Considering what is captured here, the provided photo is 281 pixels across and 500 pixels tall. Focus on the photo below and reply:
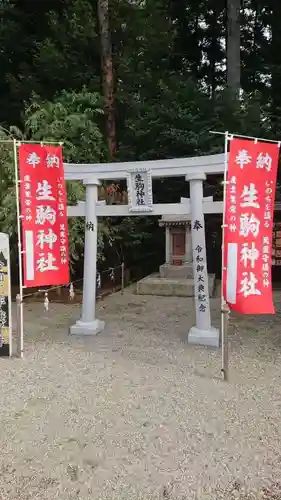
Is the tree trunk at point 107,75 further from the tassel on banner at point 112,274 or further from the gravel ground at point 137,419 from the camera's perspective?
the gravel ground at point 137,419

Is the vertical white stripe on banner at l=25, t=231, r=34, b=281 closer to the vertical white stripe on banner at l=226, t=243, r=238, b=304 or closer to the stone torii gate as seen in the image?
the stone torii gate

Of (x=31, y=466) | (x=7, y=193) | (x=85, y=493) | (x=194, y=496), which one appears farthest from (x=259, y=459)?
(x=7, y=193)

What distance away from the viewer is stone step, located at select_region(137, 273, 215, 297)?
34.3ft

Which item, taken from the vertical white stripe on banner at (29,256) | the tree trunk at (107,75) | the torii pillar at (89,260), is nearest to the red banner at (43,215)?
the vertical white stripe on banner at (29,256)

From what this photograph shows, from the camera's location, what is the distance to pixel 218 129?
41.5 feet

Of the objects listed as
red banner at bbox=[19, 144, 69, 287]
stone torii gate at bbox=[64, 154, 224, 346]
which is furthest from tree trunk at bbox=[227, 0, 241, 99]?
red banner at bbox=[19, 144, 69, 287]

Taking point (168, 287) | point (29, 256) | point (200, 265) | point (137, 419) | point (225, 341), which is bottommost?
point (137, 419)

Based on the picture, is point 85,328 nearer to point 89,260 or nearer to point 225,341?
point 89,260

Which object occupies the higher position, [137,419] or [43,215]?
[43,215]

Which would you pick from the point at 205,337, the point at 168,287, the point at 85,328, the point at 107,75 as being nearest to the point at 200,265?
the point at 205,337

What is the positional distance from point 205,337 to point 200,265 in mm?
1056

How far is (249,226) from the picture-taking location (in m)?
4.67

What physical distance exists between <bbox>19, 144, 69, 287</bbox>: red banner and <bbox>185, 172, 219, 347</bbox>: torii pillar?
6.19 ft

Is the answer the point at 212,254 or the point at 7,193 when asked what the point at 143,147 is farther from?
the point at 7,193
